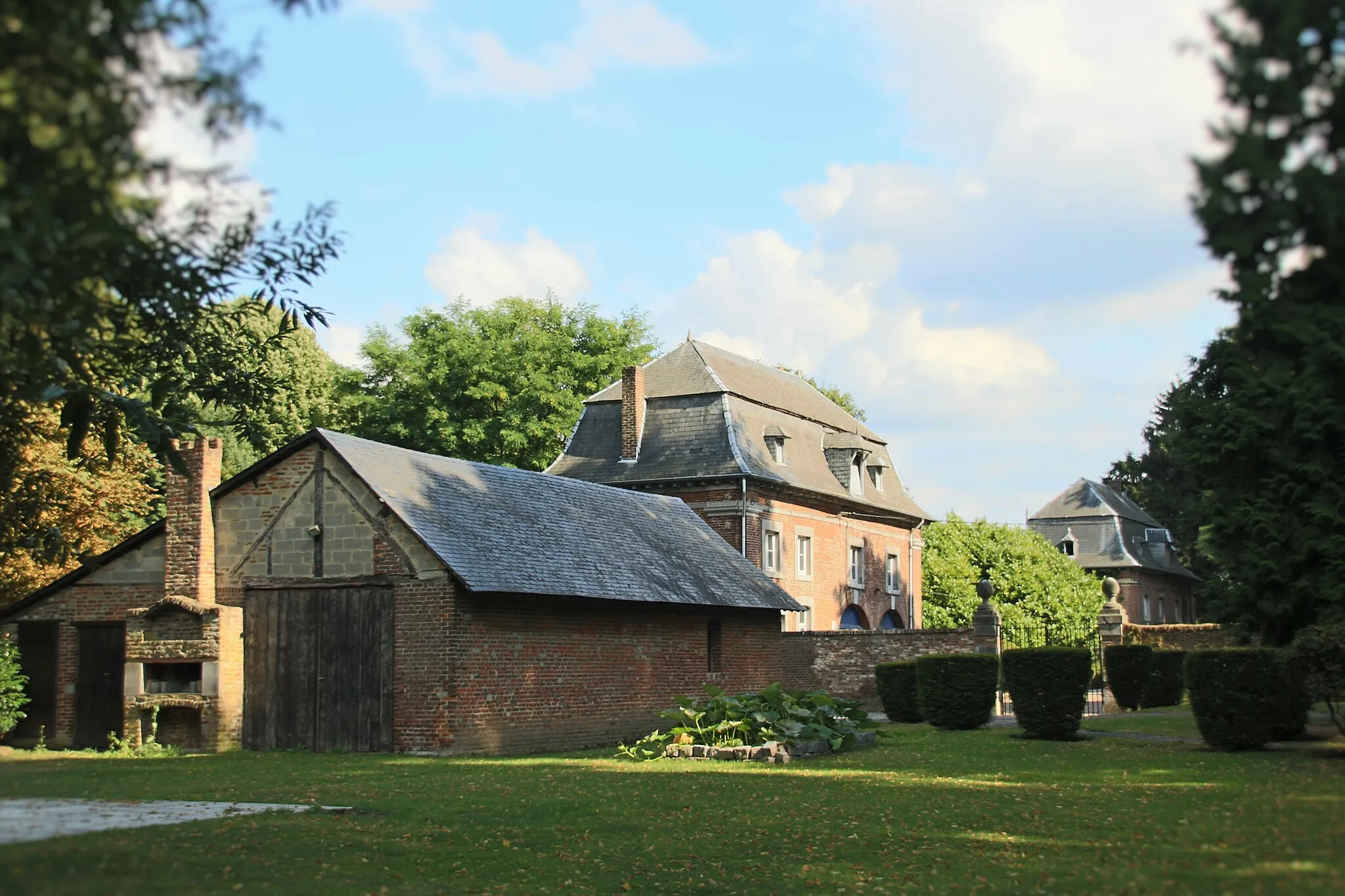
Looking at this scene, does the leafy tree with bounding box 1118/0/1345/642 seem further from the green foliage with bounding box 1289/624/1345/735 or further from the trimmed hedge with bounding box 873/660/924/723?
the trimmed hedge with bounding box 873/660/924/723

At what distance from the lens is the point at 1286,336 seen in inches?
335

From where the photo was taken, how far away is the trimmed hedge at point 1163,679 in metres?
27.7

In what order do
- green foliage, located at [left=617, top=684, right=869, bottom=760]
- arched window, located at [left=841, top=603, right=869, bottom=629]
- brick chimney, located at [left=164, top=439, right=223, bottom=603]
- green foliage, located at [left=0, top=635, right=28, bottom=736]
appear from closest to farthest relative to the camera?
1. green foliage, located at [left=617, top=684, right=869, bottom=760]
2. brick chimney, located at [left=164, top=439, right=223, bottom=603]
3. green foliage, located at [left=0, top=635, right=28, bottom=736]
4. arched window, located at [left=841, top=603, right=869, bottom=629]

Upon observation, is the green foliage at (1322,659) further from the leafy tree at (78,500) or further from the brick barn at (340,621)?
the leafy tree at (78,500)

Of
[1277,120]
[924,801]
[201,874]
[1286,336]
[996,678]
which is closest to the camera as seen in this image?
[1277,120]

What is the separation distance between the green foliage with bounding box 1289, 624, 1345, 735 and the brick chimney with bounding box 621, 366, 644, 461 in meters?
26.0

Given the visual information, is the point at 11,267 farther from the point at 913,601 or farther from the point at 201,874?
the point at 913,601

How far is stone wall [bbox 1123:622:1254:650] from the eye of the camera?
Answer: 32312mm

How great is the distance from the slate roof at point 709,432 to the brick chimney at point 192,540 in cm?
1820

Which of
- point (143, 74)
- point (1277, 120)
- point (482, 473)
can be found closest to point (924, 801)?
point (1277, 120)

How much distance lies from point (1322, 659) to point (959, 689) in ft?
25.8

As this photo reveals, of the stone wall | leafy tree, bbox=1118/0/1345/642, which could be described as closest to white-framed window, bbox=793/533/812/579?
the stone wall

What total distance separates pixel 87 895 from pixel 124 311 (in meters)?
4.50

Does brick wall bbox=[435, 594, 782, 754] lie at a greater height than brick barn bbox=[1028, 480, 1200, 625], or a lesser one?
lesser
